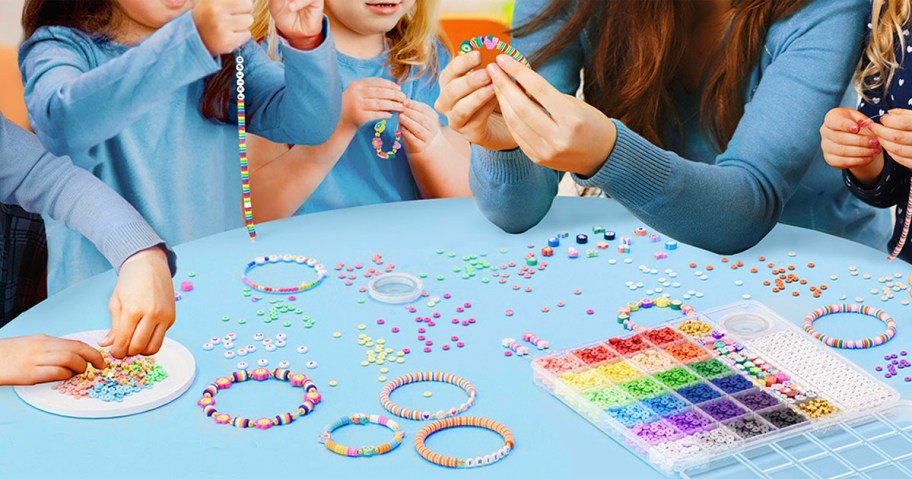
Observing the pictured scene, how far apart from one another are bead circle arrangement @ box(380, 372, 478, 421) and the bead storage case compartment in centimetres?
9

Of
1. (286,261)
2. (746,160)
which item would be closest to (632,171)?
(746,160)

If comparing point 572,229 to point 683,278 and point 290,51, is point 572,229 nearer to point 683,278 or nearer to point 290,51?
point 683,278

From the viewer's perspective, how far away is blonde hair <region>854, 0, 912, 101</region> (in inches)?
69.9

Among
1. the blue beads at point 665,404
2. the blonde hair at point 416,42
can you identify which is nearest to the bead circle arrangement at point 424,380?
the blue beads at point 665,404

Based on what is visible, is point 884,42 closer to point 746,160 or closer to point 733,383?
point 746,160

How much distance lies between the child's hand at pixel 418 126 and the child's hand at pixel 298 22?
1.10ft

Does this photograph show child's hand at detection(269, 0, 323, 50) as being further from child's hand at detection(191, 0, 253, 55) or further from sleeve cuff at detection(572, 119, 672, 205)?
sleeve cuff at detection(572, 119, 672, 205)

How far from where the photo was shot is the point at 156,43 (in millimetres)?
1739

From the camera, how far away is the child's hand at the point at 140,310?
130 centimetres

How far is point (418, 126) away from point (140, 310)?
1017 mm

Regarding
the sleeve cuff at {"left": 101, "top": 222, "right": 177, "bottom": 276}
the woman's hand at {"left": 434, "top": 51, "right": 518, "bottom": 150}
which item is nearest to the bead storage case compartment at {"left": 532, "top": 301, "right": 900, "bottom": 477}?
the woman's hand at {"left": 434, "top": 51, "right": 518, "bottom": 150}

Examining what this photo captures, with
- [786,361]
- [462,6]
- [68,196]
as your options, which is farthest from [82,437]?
[462,6]

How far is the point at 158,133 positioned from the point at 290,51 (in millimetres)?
289

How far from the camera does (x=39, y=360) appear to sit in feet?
4.14
